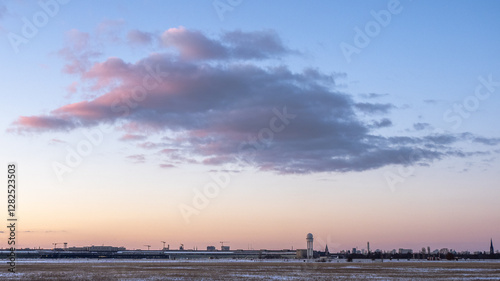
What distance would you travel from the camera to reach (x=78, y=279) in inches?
2702

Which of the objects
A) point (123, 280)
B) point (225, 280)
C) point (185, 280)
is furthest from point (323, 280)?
point (123, 280)

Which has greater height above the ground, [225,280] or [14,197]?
[14,197]

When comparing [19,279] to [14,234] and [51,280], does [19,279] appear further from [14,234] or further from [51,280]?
[14,234]

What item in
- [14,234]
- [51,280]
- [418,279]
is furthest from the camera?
[418,279]

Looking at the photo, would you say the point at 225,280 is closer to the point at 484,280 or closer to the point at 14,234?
the point at 14,234

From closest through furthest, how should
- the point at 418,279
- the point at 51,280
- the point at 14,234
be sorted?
the point at 14,234
the point at 51,280
the point at 418,279

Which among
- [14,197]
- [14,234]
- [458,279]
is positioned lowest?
[458,279]

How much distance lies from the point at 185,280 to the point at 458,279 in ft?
124

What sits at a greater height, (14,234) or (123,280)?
(14,234)

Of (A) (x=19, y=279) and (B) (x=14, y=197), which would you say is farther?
(A) (x=19, y=279)

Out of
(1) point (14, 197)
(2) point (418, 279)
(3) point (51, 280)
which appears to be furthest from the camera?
(2) point (418, 279)

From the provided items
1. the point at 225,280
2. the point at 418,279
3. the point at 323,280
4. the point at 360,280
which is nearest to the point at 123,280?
the point at 225,280

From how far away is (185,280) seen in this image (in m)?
68.8

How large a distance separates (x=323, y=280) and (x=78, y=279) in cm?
3294
